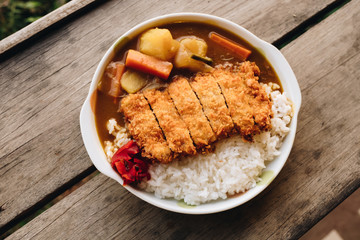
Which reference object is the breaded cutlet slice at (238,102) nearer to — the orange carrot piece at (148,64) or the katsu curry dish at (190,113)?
the katsu curry dish at (190,113)

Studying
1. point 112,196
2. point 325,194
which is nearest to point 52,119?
point 112,196

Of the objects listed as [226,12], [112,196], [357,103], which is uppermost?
[226,12]

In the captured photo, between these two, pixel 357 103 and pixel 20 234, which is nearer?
pixel 20 234

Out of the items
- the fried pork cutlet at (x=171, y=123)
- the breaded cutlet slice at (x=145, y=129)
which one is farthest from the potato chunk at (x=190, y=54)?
the breaded cutlet slice at (x=145, y=129)

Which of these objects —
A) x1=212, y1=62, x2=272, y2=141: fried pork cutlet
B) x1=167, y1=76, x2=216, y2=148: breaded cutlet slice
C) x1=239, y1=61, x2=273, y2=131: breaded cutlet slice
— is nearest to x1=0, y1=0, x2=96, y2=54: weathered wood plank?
x1=167, y1=76, x2=216, y2=148: breaded cutlet slice

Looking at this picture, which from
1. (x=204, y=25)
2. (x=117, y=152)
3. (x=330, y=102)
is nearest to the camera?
(x=117, y=152)

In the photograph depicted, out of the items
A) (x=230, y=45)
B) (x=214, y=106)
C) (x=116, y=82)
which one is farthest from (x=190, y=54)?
(x=116, y=82)

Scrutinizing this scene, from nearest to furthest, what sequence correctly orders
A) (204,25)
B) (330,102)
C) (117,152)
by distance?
(117,152) < (204,25) < (330,102)

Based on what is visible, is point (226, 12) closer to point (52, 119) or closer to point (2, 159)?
point (52, 119)
